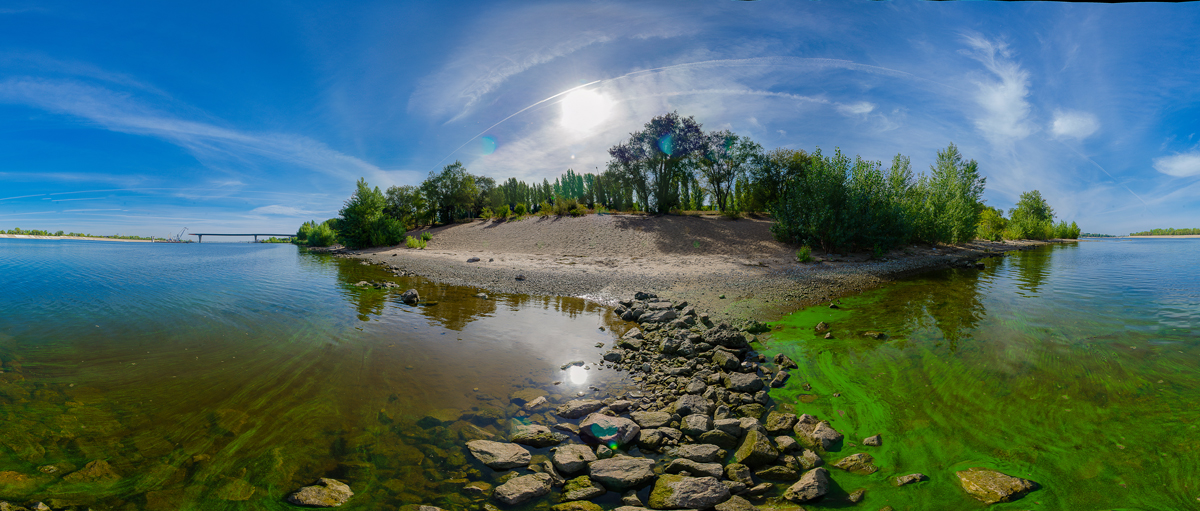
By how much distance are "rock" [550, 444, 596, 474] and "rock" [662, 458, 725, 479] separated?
748mm

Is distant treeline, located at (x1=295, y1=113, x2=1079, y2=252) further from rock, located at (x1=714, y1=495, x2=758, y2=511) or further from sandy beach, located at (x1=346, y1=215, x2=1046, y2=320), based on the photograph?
rock, located at (x1=714, y1=495, x2=758, y2=511)

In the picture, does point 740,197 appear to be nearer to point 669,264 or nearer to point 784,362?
point 669,264

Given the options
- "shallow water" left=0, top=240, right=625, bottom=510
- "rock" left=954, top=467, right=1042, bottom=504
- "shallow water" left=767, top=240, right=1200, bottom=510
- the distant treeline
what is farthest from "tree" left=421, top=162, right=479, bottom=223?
"rock" left=954, top=467, right=1042, bottom=504

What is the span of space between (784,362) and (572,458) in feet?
13.5

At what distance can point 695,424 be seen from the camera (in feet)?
13.2

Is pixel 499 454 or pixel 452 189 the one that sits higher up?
pixel 452 189

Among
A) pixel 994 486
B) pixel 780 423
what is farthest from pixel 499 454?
pixel 994 486

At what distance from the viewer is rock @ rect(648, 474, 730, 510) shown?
294 centimetres

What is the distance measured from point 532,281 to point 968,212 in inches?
1603

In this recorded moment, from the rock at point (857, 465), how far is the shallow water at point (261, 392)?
108 inches

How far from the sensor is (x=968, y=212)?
32.9 meters

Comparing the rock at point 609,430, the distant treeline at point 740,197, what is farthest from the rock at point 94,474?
the distant treeline at point 740,197

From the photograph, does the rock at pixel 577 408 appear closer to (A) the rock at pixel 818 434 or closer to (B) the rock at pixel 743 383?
(B) the rock at pixel 743 383

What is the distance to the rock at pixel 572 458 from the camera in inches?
133
